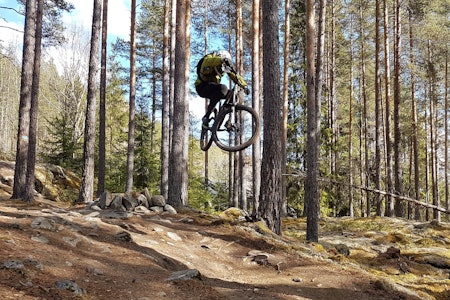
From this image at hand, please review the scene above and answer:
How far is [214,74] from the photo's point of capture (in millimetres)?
6785

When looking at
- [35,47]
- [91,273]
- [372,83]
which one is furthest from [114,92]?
[91,273]

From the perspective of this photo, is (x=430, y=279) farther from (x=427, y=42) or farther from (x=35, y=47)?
(x=427, y=42)

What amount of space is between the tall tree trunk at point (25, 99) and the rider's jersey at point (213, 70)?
8.27 metres

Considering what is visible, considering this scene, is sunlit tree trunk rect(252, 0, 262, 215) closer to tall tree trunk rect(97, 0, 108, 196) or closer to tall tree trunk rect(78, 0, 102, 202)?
tall tree trunk rect(78, 0, 102, 202)

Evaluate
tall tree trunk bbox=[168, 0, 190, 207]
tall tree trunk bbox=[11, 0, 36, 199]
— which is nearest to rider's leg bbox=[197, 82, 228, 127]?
tall tree trunk bbox=[168, 0, 190, 207]

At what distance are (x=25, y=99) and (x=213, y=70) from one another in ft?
28.4

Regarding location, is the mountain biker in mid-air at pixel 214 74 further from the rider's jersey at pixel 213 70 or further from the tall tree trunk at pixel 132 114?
the tall tree trunk at pixel 132 114

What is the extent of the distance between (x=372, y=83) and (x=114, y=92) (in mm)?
21104

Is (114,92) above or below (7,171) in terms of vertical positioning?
above

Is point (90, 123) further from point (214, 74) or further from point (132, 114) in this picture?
point (214, 74)

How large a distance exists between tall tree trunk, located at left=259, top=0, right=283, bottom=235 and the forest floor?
924 mm

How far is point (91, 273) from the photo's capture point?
15.6 feet

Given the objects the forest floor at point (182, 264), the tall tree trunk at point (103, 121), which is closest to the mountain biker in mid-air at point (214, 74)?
the forest floor at point (182, 264)

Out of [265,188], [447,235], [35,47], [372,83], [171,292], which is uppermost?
[372,83]
